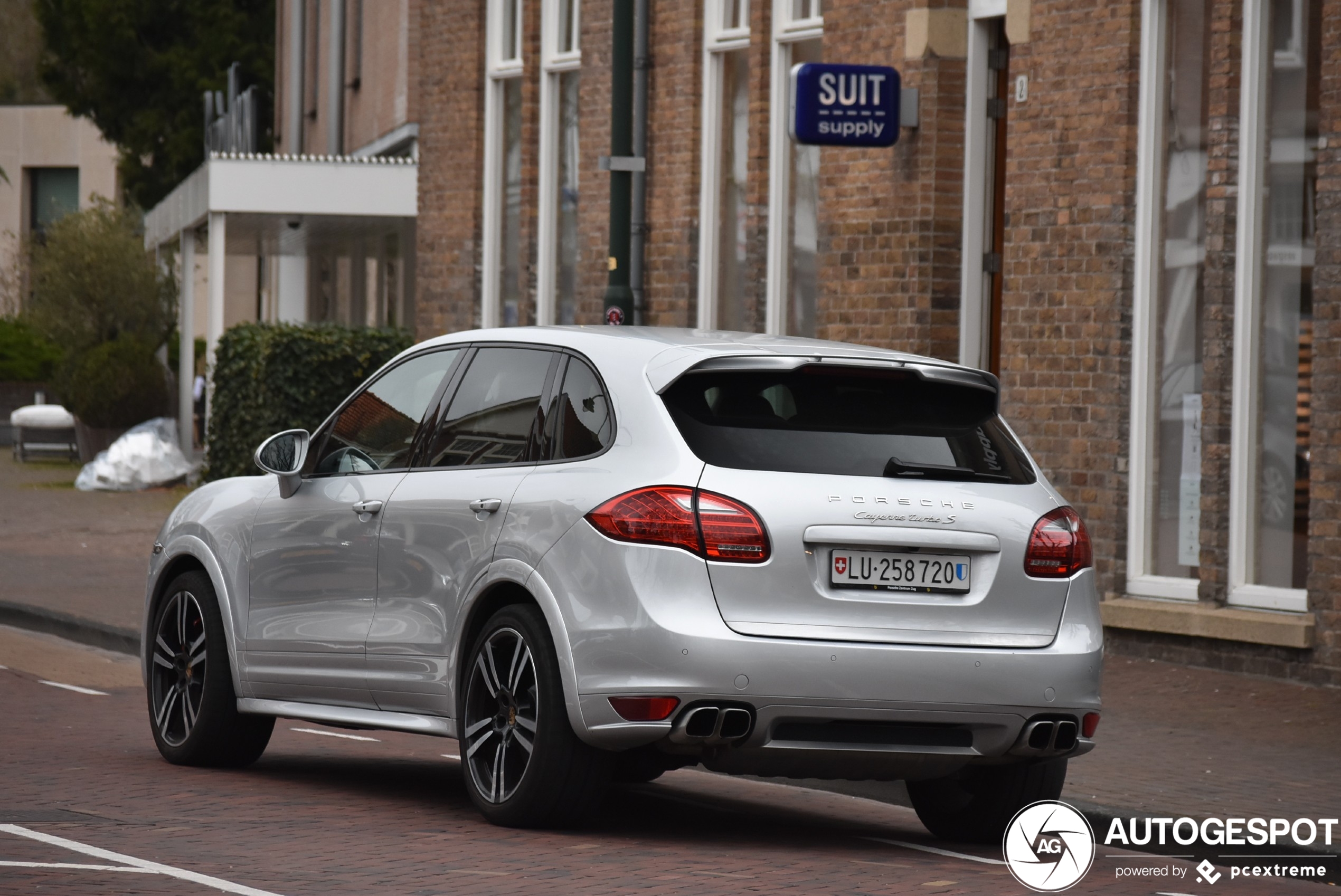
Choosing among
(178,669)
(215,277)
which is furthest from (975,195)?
(215,277)

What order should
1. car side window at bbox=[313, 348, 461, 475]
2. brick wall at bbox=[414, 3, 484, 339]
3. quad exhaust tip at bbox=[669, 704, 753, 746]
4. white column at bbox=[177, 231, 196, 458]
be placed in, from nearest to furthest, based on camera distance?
quad exhaust tip at bbox=[669, 704, 753, 746]
car side window at bbox=[313, 348, 461, 475]
brick wall at bbox=[414, 3, 484, 339]
white column at bbox=[177, 231, 196, 458]

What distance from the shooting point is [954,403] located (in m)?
7.45

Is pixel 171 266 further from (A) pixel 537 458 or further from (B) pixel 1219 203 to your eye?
(A) pixel 537 458

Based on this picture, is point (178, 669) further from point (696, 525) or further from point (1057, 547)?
point (1057, 547)

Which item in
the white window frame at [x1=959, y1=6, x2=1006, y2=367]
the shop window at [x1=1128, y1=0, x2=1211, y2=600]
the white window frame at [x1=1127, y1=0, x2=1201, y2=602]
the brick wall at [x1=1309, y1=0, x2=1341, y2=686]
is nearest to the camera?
the brick wall at [x1=1309, y1=0, x2=1341, y2=686]

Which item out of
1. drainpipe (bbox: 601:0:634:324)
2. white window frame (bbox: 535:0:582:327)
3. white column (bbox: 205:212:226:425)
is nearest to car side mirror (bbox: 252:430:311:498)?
drainpipe (bbox: 601:0:634:324)

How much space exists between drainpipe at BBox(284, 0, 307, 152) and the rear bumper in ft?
107

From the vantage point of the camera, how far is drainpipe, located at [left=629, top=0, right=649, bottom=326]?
58.9ft

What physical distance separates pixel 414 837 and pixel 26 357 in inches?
1683

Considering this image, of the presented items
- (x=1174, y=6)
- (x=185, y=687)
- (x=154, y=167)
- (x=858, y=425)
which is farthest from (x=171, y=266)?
(x=858, y=425)

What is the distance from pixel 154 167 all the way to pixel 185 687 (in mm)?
41531

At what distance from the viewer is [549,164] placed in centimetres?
2011

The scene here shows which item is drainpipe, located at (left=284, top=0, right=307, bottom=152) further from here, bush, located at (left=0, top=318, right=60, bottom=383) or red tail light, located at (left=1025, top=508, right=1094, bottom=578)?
red tail light, located at (left=1025, top=508, right=1094, bottom=578)

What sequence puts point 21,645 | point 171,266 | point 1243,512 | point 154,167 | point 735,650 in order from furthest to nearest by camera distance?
point 154,167, point 171,266, point 21,645, point 1243,512, point 735,650
